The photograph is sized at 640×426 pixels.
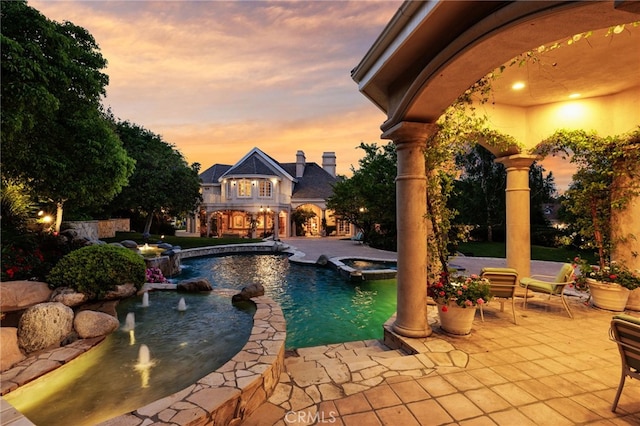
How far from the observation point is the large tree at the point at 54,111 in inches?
254

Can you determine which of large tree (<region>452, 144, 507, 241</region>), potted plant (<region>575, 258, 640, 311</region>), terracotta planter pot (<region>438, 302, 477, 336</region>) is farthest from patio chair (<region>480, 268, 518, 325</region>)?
large tree (<region>452, 144, 507, 241</region>)

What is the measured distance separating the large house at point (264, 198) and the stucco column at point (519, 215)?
67.5ft

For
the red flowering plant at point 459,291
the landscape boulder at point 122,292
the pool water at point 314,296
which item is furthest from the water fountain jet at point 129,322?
the red flowering plant at point 459,291

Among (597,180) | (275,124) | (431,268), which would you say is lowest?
(431,268)

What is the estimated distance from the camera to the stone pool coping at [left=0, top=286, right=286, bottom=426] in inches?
107

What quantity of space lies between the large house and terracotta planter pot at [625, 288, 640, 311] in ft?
73.0

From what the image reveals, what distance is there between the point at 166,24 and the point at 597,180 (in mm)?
11787

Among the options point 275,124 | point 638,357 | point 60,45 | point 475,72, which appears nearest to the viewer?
point 638,357

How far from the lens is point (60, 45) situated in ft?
25.8

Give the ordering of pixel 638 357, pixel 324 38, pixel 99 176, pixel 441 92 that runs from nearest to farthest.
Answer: pixel 638 357, pixel 441 92, pixel 324 38, pixel 99 176

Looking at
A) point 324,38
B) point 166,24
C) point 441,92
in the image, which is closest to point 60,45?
point 166,24

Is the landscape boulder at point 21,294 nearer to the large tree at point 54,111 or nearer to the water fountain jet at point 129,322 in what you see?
the water fountain jet at point 129,322

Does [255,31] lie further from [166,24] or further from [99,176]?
[99,176]

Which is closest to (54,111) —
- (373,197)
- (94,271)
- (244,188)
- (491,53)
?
(94,271)
